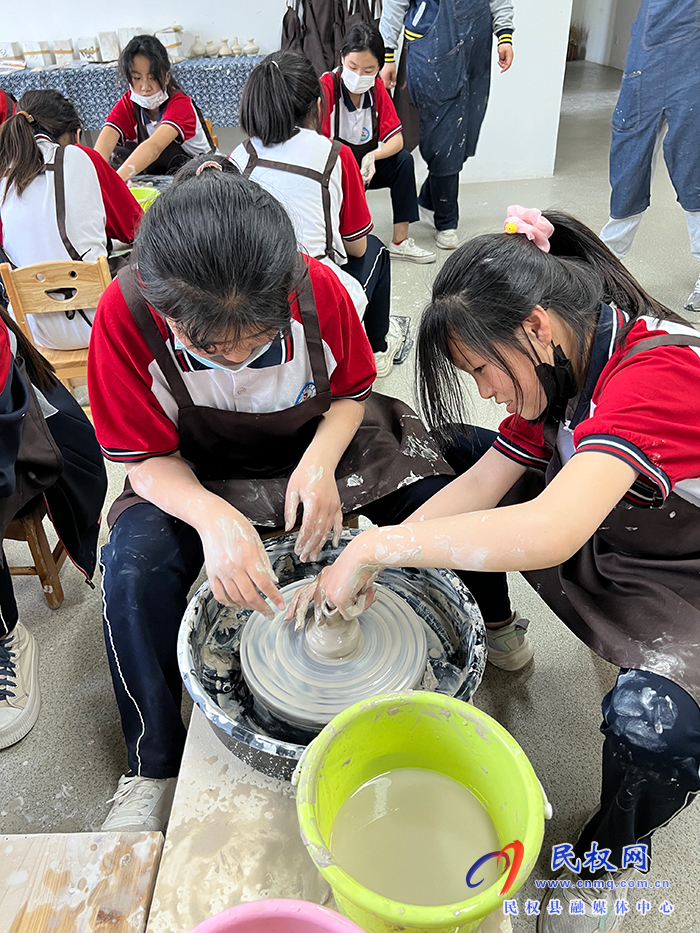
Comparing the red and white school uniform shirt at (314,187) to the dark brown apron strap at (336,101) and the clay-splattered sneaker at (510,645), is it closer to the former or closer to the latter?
the clay-splattered sneaker at (510,645)

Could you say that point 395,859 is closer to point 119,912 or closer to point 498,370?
point 119,912

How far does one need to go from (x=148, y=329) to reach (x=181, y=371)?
0.10 m

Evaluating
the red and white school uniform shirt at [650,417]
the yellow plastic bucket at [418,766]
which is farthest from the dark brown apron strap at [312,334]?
the yellow plastic bucket at [418,766]

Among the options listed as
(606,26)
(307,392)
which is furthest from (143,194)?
(606,26)

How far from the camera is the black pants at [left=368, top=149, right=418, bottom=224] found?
370cm

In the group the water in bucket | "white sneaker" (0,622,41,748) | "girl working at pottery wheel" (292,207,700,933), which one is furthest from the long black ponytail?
"white sneaker" (0,622,41,748)

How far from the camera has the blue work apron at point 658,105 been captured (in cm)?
Result: 262

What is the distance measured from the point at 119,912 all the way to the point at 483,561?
0.66 metres

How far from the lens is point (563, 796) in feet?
4.55

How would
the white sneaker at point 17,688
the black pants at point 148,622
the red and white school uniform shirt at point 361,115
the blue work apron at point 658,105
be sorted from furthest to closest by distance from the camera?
the red and white school uniform shirt at point 361,115 < the blue work apron at point 658,105 < the white sneaker at point 17,688 < the black pants at point 148,622

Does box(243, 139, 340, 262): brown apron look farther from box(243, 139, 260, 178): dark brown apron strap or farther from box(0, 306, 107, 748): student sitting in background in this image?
box(0, 306, 107, 748): student sitting in background

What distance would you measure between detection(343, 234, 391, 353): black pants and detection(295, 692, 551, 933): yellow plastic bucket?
1.65 meters

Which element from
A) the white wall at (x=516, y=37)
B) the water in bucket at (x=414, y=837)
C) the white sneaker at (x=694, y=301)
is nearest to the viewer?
the water in bucket at (x=414, y=837)

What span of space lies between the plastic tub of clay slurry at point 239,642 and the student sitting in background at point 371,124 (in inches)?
94.0
